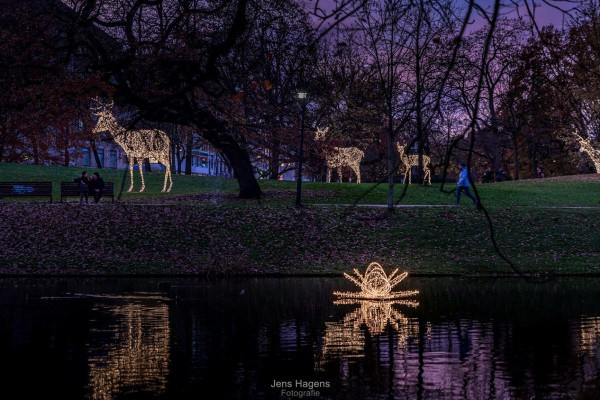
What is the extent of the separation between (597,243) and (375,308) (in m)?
18.5

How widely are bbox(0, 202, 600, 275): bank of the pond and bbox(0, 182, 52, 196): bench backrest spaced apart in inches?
159

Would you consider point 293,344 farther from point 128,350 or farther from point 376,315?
point 376,315

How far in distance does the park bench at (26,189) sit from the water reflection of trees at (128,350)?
23.6 meters

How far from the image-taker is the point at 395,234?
3594 cm

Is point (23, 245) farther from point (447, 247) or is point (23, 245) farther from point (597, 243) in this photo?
point (597, 243)

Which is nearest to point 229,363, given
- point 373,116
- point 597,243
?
point 597,243

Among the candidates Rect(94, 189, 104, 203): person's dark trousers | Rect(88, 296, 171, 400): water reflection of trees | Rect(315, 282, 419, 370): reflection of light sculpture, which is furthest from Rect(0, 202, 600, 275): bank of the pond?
Rect(88, 296, 171, 400): water reflection of trees

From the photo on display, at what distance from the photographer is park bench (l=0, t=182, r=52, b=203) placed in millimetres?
42344

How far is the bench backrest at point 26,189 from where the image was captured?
4234cm

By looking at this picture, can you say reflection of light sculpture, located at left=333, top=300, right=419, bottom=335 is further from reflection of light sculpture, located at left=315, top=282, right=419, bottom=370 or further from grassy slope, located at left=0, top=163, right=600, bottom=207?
grassy slope, located at left=0, top=163, right=600, bottom=207

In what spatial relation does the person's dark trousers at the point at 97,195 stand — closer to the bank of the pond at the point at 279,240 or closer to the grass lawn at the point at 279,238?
the grass lawn at the point at 279,238

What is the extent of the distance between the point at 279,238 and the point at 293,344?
2048cm

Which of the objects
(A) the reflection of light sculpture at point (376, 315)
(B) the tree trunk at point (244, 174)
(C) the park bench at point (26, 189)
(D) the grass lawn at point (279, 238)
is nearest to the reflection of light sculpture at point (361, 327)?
(A) the reflection of light sculpture at point (376, 315)

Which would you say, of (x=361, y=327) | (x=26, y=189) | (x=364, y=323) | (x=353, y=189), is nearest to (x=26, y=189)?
(x=26, y=189)
